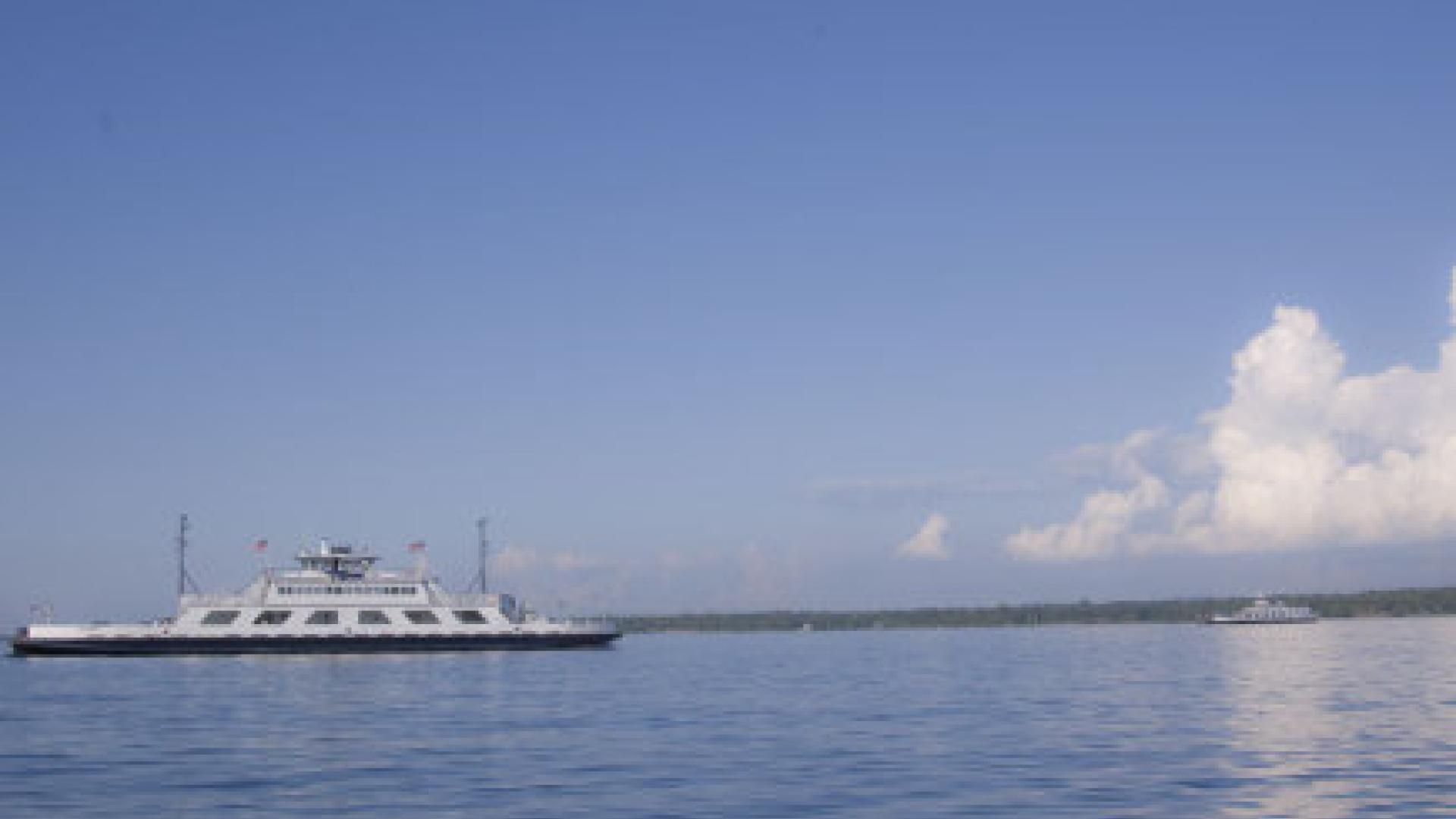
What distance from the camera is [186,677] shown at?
8544 cm

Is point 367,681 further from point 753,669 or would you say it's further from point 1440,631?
point 1440,631

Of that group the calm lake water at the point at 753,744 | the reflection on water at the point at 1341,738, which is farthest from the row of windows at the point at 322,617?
the reflection on water at the point at 1341,738

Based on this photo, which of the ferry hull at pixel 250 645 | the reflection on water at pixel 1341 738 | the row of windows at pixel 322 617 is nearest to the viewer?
the reflection on water at pixel 1341 738

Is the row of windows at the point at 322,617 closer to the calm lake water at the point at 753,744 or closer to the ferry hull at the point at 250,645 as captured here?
the ferry hull at the point at 250,645

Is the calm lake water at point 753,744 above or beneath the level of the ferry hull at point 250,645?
beneath

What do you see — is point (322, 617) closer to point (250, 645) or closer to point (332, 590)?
point (332, 590)

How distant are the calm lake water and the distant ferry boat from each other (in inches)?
1158

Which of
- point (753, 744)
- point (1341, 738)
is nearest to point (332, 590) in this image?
point (753, 744)

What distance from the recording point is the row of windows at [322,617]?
114812 millimetres

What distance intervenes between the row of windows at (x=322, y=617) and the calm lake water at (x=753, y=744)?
30.4 metres

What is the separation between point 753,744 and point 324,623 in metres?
80.3

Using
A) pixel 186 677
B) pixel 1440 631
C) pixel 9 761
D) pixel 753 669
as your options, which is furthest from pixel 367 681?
pixel 1440 631

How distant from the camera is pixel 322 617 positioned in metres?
116

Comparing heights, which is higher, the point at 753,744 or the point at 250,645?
the point at 250,645
